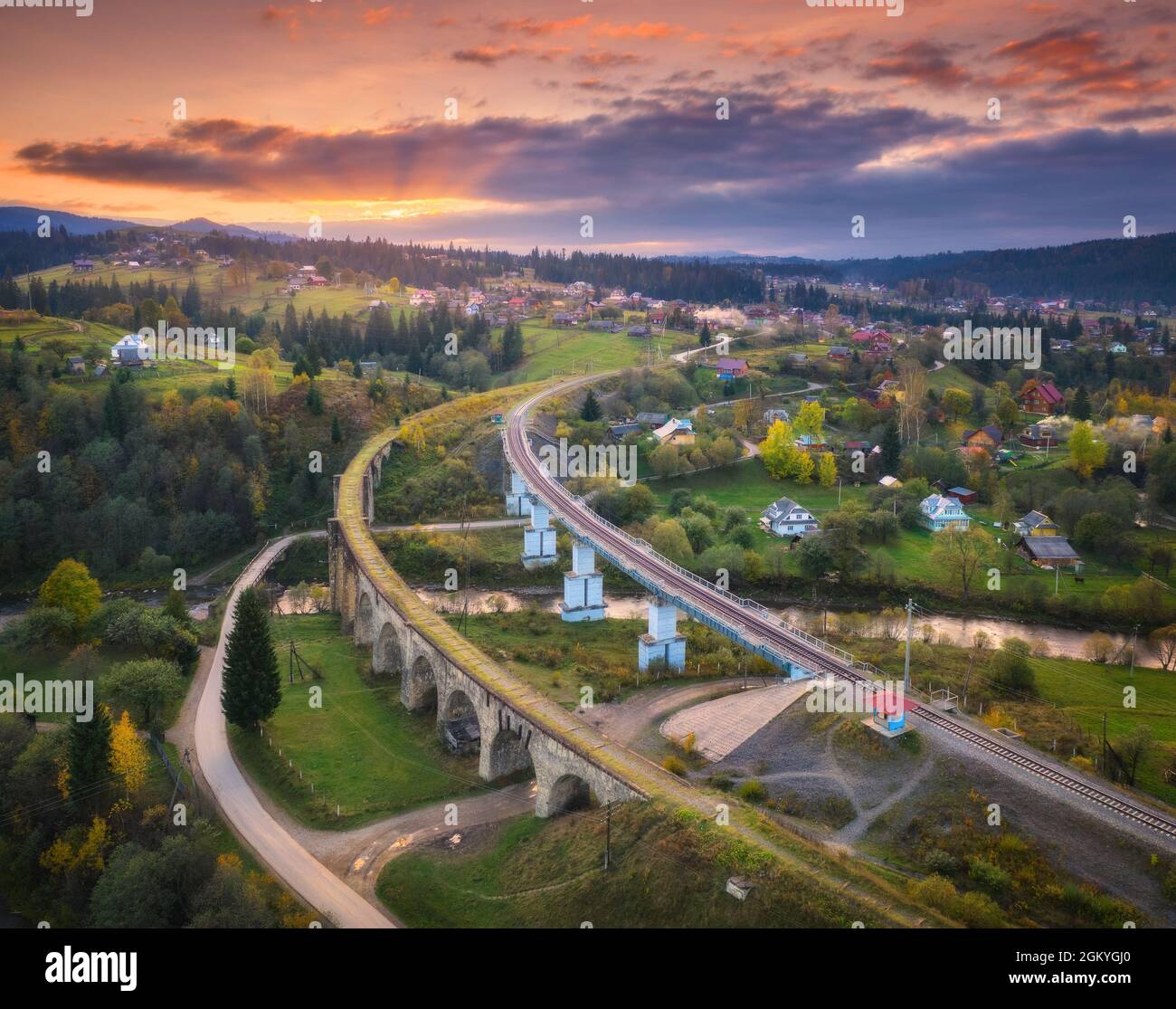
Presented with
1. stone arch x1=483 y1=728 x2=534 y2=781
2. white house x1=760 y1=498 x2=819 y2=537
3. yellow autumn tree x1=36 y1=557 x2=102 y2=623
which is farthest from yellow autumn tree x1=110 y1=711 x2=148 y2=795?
white house x1=760 y1=498 x2=819 y2=537

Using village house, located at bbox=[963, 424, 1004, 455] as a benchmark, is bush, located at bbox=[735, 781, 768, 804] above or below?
below

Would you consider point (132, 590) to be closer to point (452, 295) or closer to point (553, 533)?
point (553, 533)

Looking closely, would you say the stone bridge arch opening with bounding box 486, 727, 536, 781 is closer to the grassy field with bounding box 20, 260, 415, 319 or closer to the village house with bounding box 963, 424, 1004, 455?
the village house with bounding box 963, 424, 1004, 455

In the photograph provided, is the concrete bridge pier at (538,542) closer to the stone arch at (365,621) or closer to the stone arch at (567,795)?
the stone arch at (365,621)

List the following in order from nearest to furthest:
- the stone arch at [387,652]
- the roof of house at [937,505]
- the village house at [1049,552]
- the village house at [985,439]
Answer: the stone arch at [387,652], the village house at [1049,552], the roof of house at [937,505], the village house at [985,439]

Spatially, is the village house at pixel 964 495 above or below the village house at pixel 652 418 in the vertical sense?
below

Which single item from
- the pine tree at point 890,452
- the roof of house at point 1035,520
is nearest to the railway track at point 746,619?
the roof of house at point 1035,520
